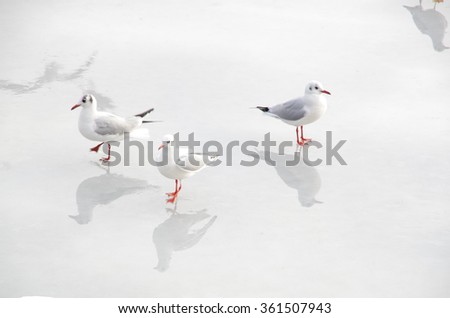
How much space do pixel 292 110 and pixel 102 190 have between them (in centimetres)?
222

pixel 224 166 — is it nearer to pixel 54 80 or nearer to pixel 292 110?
pixel 292 110

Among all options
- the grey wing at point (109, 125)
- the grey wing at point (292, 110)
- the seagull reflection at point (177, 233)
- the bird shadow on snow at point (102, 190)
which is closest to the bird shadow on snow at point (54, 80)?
the grey wing at point (109, 125)

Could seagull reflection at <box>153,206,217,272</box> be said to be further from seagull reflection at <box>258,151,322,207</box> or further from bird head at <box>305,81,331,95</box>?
bird head at <box>305,81,331,95</box>

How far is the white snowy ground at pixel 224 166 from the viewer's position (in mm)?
6215

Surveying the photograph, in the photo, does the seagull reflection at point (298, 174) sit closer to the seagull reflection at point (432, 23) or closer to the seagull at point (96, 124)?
the seagull at point (96, 124)

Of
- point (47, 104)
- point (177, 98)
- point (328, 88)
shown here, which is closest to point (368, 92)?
point (328, 88)

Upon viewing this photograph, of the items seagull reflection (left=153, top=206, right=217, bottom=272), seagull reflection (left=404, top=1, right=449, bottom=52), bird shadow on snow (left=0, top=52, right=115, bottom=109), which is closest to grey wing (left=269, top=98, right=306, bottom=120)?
seagull reflection (left=153, top=206, right=217, bottom=272)

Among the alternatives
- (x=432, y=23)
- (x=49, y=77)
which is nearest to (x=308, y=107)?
(x=49, y=77)

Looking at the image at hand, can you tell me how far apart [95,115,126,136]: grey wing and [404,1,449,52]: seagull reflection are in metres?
5.04

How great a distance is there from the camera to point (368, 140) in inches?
332

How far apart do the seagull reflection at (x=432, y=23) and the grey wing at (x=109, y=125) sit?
5.04 metres

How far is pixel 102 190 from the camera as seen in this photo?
7.39 metres

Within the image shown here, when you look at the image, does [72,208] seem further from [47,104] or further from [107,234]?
[47,104]

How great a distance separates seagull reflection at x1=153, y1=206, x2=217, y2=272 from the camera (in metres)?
6.43
